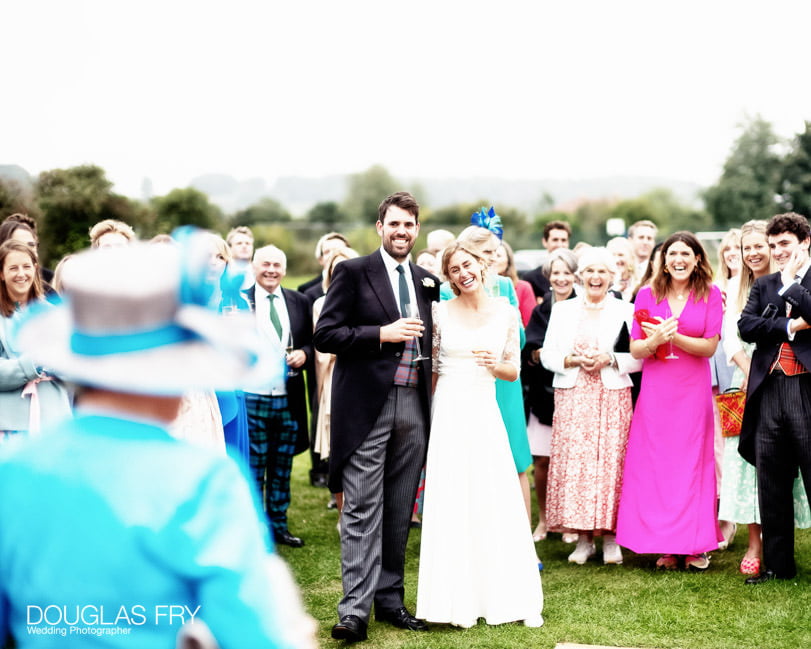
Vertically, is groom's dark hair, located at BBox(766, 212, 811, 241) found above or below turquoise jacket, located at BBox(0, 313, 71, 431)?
above

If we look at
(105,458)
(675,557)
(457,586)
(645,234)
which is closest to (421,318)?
(457,586)

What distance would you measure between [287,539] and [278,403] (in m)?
1.08

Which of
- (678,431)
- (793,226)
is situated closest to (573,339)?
(678,431)

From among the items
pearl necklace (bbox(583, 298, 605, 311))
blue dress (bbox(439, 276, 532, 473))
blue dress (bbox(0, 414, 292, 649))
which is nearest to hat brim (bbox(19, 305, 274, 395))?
blue dress (bbox(0, 414, 292, 649))

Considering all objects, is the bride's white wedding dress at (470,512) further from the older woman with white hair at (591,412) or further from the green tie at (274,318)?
the green tie at (274,318)

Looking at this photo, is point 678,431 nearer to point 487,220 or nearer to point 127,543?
point 487,220

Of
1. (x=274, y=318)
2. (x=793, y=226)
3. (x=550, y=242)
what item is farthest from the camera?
(x=550, y=242)

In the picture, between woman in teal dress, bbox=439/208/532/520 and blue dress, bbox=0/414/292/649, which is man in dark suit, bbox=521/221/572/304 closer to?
woman in teal dress, bbox=439/208/532/520

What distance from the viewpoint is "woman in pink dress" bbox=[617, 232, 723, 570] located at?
6.32 metres

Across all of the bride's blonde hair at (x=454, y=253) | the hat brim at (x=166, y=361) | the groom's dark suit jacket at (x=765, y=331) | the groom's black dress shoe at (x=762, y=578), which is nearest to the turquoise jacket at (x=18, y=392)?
the bride's blonde hair at (x=454, y=253)

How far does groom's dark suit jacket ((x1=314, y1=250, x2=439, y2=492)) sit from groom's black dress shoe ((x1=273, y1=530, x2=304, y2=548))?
212cm

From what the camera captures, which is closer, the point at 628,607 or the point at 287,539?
the point at 628,607

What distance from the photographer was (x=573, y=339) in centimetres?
669

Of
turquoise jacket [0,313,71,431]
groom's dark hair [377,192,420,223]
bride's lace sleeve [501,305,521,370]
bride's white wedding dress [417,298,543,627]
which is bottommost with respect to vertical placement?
bride's white wedding dress [417,298,543,627]
